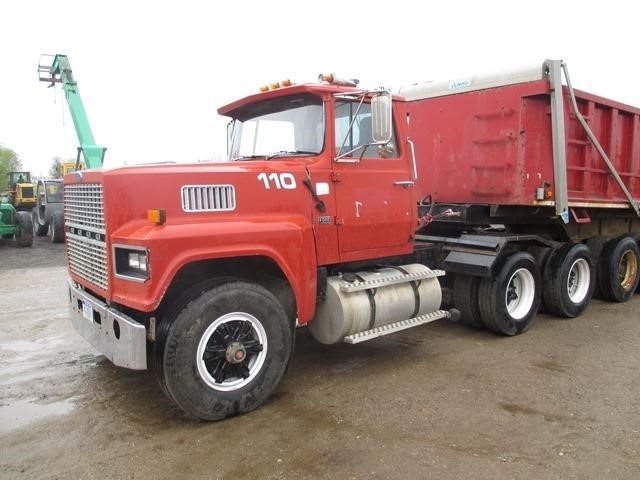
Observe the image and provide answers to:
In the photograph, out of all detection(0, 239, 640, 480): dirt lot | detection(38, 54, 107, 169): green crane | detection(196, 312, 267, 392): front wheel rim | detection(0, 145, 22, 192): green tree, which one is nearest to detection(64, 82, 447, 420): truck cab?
detection(196, 312, 267, 392): front wheel rim

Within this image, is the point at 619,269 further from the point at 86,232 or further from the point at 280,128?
the point at 86,232

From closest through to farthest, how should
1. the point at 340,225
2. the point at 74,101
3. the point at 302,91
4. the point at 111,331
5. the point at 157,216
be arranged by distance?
the point at 157,216, the point at 111,331, the point at 302,91, the point at 340,225, the point at 74,101

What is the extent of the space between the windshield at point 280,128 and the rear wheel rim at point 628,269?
20.1 ft

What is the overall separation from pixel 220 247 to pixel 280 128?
5.19ft

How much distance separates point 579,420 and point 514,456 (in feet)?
2.82

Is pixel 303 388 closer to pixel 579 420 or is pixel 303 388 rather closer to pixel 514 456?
pixel 514 456

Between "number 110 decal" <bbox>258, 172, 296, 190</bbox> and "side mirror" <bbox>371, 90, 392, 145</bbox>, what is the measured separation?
802mm

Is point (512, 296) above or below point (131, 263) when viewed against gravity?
below

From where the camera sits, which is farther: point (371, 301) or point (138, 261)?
point (371, 301)

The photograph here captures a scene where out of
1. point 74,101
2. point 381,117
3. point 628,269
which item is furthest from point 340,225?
point 74,101

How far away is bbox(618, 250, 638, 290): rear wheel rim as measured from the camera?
8281 mm

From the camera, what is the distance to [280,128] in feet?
16.1

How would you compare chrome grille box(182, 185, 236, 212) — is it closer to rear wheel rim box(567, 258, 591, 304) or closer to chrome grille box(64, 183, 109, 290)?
chrome grille box(64, 183, 109, 290)

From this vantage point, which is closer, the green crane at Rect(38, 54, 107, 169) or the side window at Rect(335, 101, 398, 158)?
the side window at Rect(335, 101, 398, 158)
